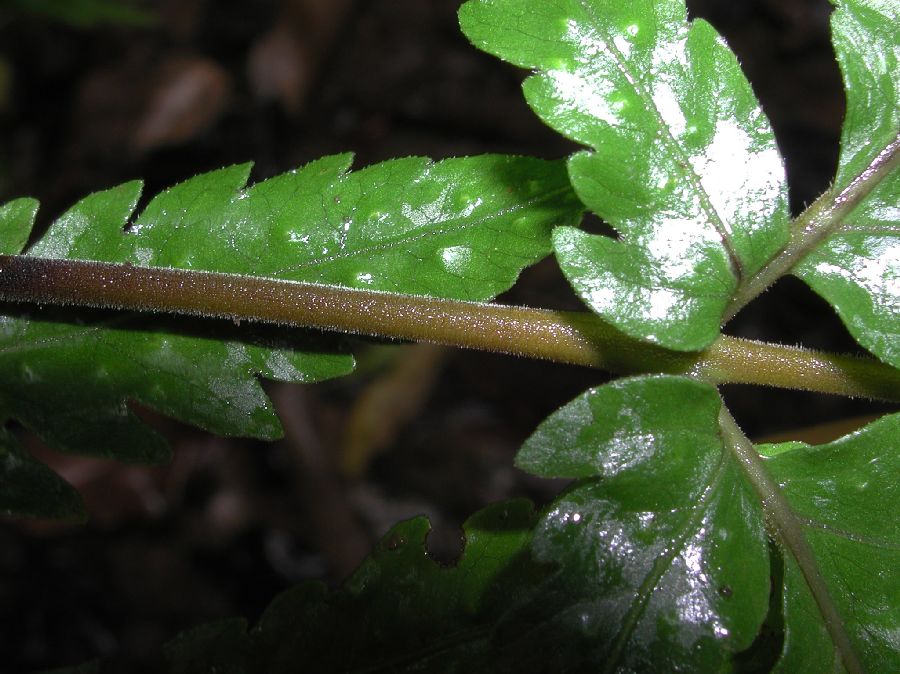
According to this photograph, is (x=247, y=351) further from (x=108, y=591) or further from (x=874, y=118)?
(x=108, y=591)

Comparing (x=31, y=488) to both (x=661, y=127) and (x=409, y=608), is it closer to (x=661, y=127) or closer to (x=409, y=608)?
(x=409, y=608)

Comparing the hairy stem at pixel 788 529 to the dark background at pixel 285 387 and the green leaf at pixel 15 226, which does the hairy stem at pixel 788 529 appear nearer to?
the green leaf at pixel 15 226

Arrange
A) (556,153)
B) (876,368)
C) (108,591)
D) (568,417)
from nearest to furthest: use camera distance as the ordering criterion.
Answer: (568,417)
(876,368)
(108,591)
(556,153)

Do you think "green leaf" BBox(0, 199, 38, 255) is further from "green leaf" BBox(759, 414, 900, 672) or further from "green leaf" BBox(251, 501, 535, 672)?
"green leaf" BBox(759, 414, 900, 672)

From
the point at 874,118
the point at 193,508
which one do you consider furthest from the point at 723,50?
the point at 193,508

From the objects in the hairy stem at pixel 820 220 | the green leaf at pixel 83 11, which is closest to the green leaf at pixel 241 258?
the hairy stem at pixel 820 220

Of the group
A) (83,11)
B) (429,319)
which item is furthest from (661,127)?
(83,11)

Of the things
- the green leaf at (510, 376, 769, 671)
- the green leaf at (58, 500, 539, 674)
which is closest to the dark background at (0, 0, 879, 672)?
the green leaf at (58, 500, 539, 674)

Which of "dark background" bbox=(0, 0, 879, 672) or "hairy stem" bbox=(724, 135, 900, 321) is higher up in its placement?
"hairy stem" bbox=(724, 135, 900, 321)
